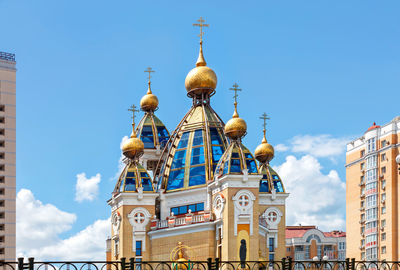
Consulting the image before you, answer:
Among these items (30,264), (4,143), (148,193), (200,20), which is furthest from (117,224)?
(30,264)

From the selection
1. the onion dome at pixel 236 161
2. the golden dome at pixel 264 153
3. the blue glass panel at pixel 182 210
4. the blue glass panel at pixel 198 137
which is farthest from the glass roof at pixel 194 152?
the golden dome at pixel 264 153

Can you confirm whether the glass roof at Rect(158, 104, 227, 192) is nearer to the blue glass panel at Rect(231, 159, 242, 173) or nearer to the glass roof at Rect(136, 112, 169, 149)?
the blue glass panel at Rect(231, 159, 242, 173)

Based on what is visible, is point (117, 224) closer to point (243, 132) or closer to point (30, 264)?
point (243, 132)

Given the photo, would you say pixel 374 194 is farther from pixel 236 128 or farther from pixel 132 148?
pixel 236 128

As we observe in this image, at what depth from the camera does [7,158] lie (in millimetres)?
70938

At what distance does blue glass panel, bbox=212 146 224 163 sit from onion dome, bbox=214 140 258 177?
7.38 ft

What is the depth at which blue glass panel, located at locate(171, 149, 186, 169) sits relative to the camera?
5003cm

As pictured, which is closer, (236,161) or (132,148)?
(236,161)

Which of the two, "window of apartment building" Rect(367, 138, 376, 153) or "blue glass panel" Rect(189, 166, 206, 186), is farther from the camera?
"window of apartment building" Rect(367, 138, 376, 153)

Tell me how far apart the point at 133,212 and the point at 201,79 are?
31.0 ft

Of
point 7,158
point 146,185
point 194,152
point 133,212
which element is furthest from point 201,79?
point 7,158

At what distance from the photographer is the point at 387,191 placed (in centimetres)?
7431

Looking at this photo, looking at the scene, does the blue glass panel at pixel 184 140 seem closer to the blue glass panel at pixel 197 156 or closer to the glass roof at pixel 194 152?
the glass roof at pixel 194 152

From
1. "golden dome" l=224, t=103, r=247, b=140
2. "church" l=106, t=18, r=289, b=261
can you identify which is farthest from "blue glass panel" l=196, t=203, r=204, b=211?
"golden dome" l=224, t=103, r=247, b=140
